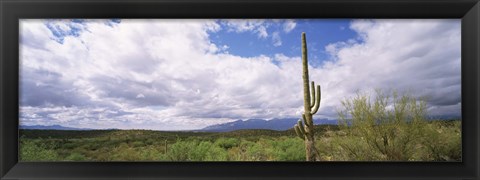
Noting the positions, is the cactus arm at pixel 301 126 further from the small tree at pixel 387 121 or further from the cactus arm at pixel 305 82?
the small tree at pixel 387 121

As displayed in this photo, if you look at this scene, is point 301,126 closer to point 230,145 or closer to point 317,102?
point 317,102

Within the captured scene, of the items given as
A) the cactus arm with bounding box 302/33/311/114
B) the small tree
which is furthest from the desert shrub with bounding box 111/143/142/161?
the small tree

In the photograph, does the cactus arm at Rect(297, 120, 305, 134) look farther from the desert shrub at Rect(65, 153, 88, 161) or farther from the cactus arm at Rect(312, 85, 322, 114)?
the desert shrub at Rect(65, 153, 88, 161)

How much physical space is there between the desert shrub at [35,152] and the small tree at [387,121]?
3.88 ft

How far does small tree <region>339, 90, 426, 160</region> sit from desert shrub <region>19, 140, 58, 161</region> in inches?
46.5

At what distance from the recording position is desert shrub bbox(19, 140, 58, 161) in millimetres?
1370

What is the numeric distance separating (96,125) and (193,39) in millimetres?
531

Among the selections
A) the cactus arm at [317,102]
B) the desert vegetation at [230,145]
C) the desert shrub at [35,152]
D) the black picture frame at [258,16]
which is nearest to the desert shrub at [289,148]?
the desert vegetation at [230,145]

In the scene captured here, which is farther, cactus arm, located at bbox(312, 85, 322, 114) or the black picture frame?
cactus arm, located at bbox(312, 85, 322, 114)

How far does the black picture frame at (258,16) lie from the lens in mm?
1243

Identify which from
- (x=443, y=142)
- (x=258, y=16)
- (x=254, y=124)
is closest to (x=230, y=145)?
(x=254, y=124)

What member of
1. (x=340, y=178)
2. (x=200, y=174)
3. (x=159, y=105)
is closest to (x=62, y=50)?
(x=159, y=105)

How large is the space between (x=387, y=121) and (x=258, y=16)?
0.77 m
